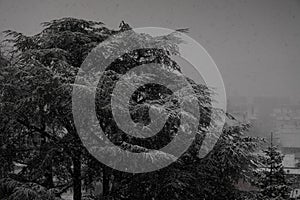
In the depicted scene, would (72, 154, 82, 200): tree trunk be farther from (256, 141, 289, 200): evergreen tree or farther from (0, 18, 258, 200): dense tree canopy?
(256, 141, 289, 200): evergreen tree


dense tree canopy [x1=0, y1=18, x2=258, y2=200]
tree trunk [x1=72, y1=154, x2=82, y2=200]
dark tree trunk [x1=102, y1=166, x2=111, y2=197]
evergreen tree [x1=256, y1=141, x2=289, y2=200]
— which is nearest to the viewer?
dense tree canopy [x1=0, y1=18, x2=258, y2=200]

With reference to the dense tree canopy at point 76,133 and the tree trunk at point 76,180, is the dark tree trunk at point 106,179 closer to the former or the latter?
the dense tree canopy at point 76,133

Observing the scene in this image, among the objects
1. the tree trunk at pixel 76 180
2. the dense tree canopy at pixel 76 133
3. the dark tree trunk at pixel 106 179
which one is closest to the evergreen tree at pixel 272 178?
the dense tree canopy at pixel 76 133

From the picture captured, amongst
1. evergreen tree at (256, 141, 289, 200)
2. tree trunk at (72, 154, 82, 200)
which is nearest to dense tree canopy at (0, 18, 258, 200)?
tree trunk at (72, 154, 82, 200)

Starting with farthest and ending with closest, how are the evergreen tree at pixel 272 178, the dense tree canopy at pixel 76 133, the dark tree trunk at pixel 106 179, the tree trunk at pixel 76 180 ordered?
the evergreen tree at pixel 272 178, the tree trunk at pixel 76 180, the dark tree trunk at pixel 106 179, the dense tree canopy at pixel 76 133

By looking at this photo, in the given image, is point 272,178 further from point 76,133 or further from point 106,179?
point 76,133

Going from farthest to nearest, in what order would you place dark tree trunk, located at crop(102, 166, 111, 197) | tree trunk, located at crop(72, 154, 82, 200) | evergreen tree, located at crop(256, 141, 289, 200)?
evergreen tree, located at crop(256, 141, 289, 200) → tree trunk, located at crop(72, 154, 82, 200) → dark tree trunk, located at crop(102, 166, 111, 197)

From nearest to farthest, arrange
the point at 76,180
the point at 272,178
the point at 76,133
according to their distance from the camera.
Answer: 1. the point at 76,133
2. the point at 76,180
3. the point at 272,178

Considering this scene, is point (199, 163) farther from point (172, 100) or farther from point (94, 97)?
point (94, 97)

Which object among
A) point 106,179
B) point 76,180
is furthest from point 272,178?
point 76,180

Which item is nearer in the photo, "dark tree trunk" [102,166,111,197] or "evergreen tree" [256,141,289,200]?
"dark tree trunk" [102,166,111,197]

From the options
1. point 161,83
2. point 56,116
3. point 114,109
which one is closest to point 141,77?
point 161,83

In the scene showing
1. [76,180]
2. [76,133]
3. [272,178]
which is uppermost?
[76,133]

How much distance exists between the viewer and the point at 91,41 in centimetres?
372
